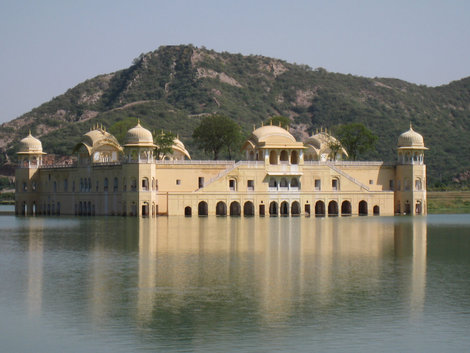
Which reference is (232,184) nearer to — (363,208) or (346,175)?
(346,175)

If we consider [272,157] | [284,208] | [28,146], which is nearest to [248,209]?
[284,208]

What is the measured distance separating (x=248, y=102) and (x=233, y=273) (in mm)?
103162

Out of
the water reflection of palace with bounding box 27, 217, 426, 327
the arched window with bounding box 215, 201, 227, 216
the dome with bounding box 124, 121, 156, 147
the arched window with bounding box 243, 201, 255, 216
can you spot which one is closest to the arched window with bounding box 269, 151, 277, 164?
the arched window with bounding box 243, 201, 255, 216

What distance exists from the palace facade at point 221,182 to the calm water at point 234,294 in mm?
22574

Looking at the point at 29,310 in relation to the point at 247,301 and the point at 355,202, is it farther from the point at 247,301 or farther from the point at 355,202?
the point at 355,202

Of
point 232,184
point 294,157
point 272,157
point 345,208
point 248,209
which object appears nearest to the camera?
point 232,184

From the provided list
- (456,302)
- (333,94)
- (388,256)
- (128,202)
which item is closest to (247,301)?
(456,302)

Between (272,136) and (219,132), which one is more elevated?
(219,132)

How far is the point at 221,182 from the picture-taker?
63.1 metres

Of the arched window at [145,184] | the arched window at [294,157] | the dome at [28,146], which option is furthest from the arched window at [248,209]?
the dome at [28,146]

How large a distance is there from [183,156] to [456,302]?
56.3 metres

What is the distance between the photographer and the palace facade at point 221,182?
62062 mm

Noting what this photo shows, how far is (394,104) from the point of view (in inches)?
5408

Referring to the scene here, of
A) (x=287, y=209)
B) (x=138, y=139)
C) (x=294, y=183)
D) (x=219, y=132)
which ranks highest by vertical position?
(x=219, y=132)
